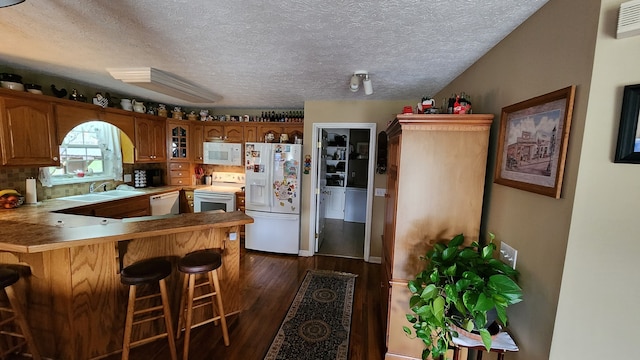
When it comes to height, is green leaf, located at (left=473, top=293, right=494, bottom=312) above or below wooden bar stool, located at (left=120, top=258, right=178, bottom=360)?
above

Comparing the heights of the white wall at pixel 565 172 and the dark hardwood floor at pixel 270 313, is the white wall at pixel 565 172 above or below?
above

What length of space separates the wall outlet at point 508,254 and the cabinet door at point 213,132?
447 centimetres

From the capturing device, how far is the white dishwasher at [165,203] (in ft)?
13.0

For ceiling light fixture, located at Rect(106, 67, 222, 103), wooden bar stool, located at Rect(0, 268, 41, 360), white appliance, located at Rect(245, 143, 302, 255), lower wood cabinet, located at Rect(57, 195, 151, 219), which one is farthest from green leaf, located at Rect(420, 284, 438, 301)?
lower wood cabinet, located at Rect(57, 195, 151, 219)

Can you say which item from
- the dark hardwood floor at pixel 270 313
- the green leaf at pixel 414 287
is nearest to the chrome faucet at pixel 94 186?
the dark hardwood floor at pixel 270 313

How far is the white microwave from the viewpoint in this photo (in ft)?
15.0

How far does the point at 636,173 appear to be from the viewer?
906 mm

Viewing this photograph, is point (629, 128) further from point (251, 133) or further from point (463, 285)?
point (251, 133)

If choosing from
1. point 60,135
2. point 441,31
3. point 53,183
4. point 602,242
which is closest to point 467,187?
point 602,242

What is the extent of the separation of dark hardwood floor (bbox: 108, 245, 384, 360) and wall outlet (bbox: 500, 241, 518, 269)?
1.28 metres

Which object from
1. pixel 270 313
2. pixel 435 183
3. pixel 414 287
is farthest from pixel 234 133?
pixel 414 287

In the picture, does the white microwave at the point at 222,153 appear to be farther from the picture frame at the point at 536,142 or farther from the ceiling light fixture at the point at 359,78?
the picture frame at the point at 536,142

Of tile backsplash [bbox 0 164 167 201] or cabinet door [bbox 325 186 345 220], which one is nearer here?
tile backsplash [bbox 0 164 167 201]

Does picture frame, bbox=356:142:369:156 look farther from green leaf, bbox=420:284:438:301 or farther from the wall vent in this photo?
the wall vent
